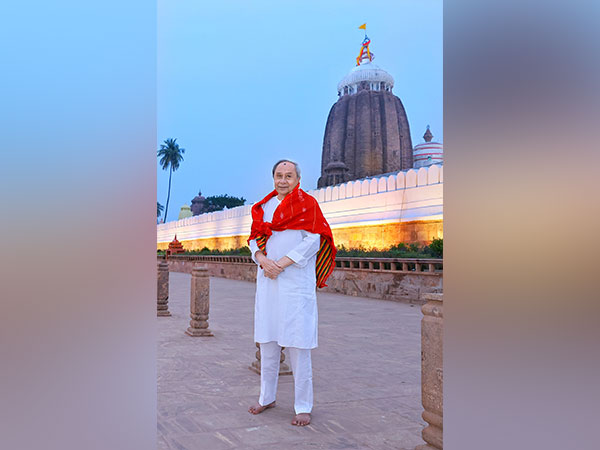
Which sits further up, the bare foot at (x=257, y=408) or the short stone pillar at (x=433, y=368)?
the short stone pillar at (x=433, y=368)

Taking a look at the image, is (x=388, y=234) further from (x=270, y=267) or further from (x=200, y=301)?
(x=270, y=267)

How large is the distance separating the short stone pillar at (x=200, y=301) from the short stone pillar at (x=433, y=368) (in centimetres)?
424

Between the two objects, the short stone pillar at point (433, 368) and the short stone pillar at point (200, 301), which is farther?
the short stone pillar at point (200, 301)

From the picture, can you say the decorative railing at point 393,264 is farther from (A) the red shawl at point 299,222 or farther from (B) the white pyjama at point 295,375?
(B) the white pyjama at point 295,375

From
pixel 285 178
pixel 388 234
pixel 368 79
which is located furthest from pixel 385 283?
pixel 368 79

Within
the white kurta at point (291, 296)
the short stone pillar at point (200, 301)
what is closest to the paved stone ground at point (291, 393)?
the short stone pillar at point (200, 301)

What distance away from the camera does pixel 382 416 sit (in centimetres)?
312

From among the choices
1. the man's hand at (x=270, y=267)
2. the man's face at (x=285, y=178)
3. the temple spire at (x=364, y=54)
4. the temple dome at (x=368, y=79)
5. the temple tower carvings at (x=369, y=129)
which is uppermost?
the temple spire at (x=364, y=54)

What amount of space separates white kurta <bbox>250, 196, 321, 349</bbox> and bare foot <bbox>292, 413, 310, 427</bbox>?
414 mm

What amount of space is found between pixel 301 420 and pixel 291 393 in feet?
2.51

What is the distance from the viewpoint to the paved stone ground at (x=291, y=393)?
2.72 m
